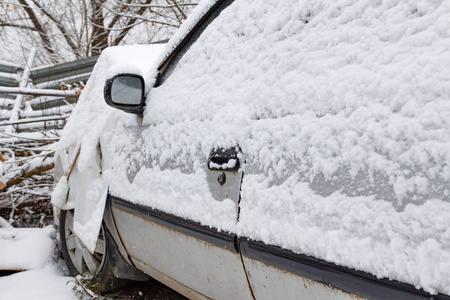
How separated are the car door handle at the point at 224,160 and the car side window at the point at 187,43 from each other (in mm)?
735

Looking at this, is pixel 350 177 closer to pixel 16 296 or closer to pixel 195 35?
pixel 195 35

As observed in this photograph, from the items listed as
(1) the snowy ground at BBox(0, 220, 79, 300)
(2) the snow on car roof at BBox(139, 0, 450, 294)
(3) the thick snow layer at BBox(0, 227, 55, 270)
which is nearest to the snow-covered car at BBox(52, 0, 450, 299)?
(2) the snow on car roof at BBox(139, 0, 450, 294)

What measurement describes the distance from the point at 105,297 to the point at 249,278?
68.0 inches

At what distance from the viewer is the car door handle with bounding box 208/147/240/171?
136cm

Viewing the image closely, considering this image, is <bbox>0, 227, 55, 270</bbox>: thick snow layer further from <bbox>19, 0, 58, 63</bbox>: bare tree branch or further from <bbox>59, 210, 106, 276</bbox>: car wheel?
<bbox>19, 0, 58, 63</bbox>: bare tree branch

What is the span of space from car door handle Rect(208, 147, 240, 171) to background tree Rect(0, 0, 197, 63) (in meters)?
7.38

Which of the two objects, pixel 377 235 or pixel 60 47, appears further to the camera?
pixel 60 47

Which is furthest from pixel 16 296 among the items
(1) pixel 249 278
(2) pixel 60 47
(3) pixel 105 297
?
(2) pixel 60 47

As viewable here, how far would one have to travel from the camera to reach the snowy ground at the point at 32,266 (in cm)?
279

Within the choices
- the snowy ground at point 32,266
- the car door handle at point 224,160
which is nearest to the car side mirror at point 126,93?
the car door handle at point 224,160

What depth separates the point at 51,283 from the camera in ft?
9.73

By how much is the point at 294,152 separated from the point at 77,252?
2491mm

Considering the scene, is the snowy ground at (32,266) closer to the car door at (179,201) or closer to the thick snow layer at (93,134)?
the thick snow layer at (93,134)

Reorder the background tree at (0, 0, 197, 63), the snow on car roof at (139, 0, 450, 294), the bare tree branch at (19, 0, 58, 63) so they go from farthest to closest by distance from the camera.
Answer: the bare tree branch at (19, 0, 58, 63)
the background tree at (0, 0, 197, 63)
the snow on car roof at (139, 0, 450, 294)
